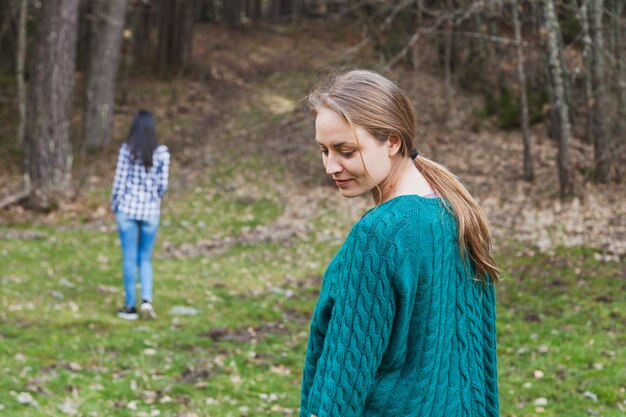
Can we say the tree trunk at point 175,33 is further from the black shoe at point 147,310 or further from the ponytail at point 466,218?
the ponytail at point 466,218

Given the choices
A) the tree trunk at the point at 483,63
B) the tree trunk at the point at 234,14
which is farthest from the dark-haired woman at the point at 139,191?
the tree trunk at the point at 234,14

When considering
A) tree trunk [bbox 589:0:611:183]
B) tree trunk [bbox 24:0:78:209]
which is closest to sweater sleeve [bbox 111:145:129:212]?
tree trunk [bbox 24:0:78:209]

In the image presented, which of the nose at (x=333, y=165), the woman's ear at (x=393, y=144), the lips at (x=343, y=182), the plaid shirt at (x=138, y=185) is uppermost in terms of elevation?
the woman's ear at (x=393, y=144)

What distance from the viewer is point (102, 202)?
17.9 meters

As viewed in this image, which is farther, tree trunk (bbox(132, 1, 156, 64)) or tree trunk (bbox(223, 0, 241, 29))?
tree trunk (bbox(223, 0, 241, 29))

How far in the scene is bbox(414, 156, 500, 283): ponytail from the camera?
7.96 feet

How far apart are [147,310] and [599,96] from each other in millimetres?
10735

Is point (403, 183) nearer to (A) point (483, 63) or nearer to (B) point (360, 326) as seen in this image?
(B) point (360, 326)

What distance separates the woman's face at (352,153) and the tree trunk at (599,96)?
13597mm

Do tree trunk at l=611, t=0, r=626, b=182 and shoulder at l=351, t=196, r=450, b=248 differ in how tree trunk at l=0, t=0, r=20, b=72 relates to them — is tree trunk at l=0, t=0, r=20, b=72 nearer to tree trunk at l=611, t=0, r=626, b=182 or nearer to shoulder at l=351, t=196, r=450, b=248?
tree trunk at l=611, t=0, r=626, b=182

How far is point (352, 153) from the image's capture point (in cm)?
239

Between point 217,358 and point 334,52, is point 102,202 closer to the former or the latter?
point 217,358

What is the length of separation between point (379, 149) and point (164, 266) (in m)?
11.1

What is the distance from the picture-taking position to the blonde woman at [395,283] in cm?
223
